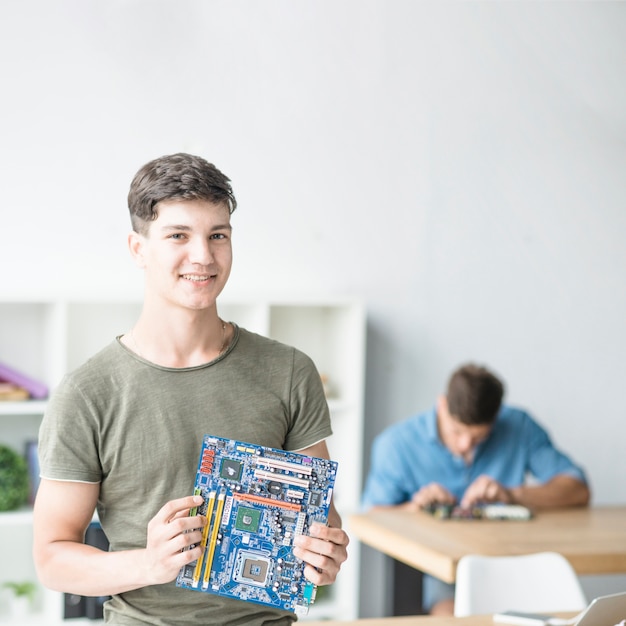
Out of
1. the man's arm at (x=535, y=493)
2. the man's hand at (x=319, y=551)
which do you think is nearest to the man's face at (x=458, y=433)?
the man's arm at (x=535, y=493)

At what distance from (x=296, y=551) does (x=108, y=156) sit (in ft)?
8.19

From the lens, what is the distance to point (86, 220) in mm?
3723

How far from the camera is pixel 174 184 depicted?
62.1 inches

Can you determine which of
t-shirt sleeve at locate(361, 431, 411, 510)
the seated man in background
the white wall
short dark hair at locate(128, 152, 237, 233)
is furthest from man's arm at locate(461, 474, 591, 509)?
short dark hair at locate(128, 152, 237, 233)

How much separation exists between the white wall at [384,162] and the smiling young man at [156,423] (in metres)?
2.10

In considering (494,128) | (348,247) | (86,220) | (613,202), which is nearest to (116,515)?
(86,220)

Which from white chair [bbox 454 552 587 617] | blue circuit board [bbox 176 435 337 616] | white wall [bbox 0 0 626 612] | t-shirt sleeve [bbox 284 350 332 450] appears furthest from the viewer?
white wall [bbox 0 0 626 612]

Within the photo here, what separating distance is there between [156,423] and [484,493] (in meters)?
2.07

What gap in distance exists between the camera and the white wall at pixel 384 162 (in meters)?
3.69

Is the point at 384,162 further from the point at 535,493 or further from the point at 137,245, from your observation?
the point at 137,245

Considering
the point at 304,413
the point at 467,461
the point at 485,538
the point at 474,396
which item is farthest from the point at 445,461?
the point at 304,413

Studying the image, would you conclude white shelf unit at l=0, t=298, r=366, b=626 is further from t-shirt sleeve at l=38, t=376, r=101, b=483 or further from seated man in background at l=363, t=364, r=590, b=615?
t-shirt sleeve at l=38, t=376, r=101, b=483

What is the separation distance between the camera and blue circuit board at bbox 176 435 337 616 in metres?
1.56

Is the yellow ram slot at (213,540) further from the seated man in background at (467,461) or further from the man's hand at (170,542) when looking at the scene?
the seated man in background at (467,461)
